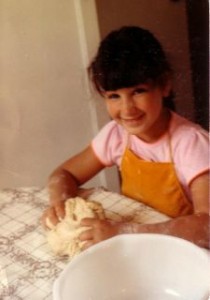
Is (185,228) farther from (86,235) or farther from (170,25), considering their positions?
(170,25)

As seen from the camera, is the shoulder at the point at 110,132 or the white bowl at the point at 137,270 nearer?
the white bowl at the point at 137,270

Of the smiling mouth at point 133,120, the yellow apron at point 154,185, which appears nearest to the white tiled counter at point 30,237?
the yellow apron at point 154,185

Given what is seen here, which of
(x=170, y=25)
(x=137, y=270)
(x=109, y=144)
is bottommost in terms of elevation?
(x=137, y=270)

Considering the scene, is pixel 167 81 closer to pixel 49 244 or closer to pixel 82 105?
pixel 82 105

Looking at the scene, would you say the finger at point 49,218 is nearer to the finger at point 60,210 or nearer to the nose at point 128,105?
the finger at point 60,210

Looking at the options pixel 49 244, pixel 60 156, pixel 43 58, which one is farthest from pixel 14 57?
pixel 49 244

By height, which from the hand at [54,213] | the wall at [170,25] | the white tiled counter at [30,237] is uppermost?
the wall at [170,25]

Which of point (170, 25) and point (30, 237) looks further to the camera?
point (30, 237)

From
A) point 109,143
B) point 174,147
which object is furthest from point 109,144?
point 174,147
